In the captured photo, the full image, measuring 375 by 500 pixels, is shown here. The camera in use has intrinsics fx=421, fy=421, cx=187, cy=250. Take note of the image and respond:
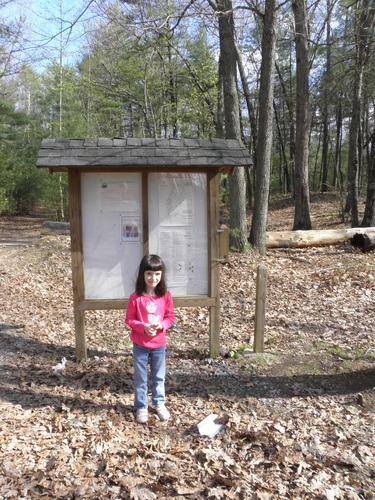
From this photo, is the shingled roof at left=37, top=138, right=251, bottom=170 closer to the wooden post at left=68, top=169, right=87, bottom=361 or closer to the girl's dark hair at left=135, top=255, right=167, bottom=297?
the wooden post at left=68, top=169, right=87, bottom=361

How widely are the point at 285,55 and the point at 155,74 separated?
13371mm

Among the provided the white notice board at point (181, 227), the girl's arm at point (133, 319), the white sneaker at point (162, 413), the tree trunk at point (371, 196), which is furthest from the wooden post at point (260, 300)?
the tree trunk at point (371, 196)

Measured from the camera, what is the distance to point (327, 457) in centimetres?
334

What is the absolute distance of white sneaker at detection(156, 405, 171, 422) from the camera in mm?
3932

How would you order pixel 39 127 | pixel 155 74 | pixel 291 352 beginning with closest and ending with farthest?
1. pixel 291 352
2. pixel 155 74
3. pixel 39 127

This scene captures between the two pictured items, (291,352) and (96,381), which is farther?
(291,352)

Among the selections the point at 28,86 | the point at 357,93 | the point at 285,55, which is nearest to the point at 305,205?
the point at 357,93

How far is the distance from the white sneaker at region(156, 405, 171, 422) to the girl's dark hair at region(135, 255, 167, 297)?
1.07 meters

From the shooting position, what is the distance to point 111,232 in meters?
4.92

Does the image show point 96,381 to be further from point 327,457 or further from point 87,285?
point 327,457

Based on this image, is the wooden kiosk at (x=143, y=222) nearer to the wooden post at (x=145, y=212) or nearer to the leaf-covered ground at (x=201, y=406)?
the wooden post at (x=145, y=212)

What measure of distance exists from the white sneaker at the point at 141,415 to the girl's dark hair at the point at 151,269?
3.52ft

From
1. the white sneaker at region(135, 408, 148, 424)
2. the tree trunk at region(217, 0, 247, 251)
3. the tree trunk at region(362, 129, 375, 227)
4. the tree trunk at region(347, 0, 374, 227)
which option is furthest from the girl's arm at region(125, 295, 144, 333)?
the tree trunk at region(347, 0, 374, 227)

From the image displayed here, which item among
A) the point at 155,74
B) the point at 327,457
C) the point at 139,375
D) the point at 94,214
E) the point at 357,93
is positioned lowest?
the point at 327,457
